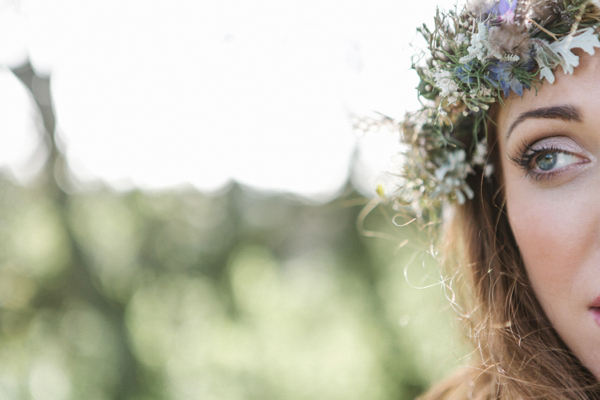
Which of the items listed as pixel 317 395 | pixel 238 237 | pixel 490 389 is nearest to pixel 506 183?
pixel 490 389

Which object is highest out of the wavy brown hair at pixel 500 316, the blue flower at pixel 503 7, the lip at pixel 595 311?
the blue flower at pixel 503 7

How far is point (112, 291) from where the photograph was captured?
340 inches

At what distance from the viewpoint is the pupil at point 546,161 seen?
4.52ft

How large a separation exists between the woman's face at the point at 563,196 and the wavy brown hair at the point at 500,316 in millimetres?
141

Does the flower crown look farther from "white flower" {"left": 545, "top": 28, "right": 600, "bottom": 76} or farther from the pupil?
the pupil

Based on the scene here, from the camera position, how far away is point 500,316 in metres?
1.65

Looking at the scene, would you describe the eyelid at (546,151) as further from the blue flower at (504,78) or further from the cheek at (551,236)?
the blue flower at (504,78)

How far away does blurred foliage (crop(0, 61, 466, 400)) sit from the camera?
8.30 metres

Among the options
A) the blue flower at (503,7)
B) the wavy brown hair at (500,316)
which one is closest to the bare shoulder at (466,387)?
the wavy brown hair at (500,316)

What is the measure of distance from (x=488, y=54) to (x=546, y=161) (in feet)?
1.27

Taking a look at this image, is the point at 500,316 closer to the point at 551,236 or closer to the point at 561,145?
the point at 551,236

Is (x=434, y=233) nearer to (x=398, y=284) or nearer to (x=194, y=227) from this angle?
(x=398, y=284)

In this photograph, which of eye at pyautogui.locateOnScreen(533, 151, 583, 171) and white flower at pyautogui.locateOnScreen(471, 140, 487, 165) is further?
white flower at pyautogui.locateOnScreen(471, 140, 487, 165)

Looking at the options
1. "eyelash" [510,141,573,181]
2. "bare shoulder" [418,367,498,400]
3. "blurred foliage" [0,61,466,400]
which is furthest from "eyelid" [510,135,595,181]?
"blurred foliage" [0,61,466,400]
